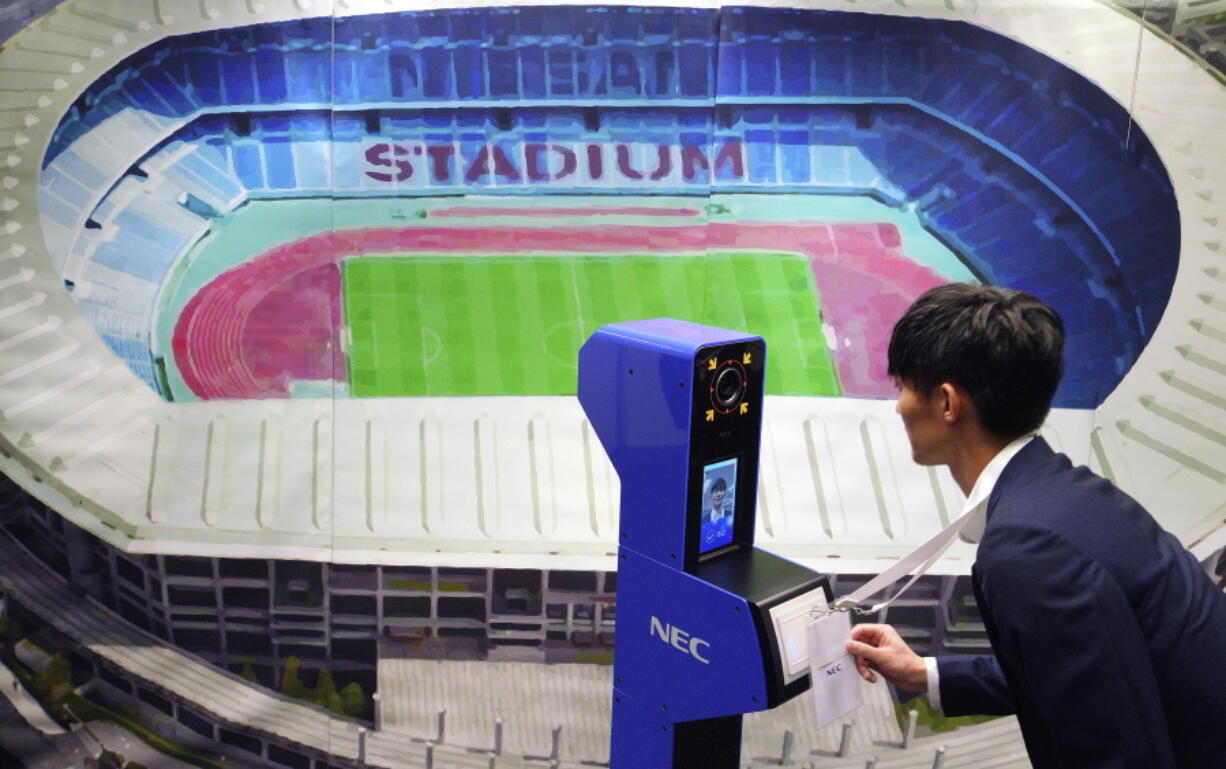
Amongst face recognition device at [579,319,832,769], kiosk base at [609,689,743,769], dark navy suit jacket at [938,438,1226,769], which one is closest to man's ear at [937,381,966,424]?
dark navy suit jacket at [938,438,1226,769]

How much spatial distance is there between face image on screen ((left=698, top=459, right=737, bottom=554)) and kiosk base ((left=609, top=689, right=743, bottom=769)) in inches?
12.5

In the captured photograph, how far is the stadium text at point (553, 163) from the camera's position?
9.93 ft

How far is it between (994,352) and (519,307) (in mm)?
1855

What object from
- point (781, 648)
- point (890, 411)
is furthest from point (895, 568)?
point (890, 411)

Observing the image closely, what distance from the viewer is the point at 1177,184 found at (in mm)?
3164

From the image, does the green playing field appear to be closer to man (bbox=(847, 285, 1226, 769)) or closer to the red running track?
the red running track

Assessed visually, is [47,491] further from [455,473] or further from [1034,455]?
[1034,455]

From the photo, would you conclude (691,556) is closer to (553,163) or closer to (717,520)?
(717,520)

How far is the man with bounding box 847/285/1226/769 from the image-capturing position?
1281 millimetres

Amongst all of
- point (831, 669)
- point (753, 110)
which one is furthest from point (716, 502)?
point (753, 110)

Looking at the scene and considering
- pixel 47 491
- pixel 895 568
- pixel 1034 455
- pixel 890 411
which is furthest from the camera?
pixel 890 411

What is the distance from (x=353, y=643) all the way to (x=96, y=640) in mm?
716

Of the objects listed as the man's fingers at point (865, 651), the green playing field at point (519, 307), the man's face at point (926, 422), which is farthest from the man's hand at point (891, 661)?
the green playing field at point (519, 307)

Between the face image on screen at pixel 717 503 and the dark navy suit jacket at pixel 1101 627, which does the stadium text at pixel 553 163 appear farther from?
the dark navy suit jacket at pixel 1101 627
